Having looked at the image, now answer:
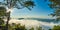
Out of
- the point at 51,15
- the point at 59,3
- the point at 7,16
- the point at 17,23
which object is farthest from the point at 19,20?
the point at 59,3

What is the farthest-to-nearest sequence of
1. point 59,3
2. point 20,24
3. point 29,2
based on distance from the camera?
point 20,24
point 29,2
point 59,3

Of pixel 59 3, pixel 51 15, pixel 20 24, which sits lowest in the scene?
pixel 20 24

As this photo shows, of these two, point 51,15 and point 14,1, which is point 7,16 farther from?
point 51,15

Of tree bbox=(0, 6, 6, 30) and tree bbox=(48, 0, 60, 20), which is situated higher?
tree bbox=(48, 0, 60, 20)

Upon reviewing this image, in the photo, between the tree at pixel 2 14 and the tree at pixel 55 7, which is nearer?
the tree at pixel 55 7

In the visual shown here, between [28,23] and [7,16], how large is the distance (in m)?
1.26

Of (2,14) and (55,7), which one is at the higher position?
(55,7)

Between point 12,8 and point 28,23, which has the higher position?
point 12,8

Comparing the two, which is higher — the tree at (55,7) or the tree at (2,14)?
the tree at (55,7)

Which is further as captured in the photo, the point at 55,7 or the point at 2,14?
the point at 2,14

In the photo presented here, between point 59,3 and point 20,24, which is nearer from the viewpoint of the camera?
point 59,3

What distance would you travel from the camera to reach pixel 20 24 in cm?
914

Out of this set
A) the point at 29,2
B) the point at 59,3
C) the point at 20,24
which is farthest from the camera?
the point at 20,24

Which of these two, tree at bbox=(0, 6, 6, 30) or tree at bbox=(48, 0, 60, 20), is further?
tree at bbox=(0, 6, 6, 30)
